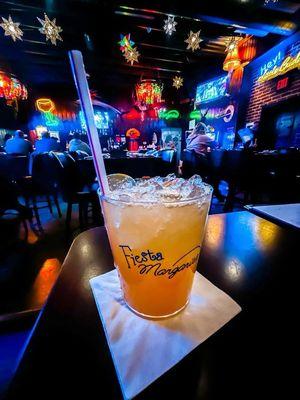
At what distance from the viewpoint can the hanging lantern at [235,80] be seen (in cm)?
584

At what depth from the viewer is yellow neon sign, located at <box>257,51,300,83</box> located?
4.18 m

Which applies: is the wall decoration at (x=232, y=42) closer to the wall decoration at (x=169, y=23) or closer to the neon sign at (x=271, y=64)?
the neon sign at (x=271, y=64)

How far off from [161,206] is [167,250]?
87 mm

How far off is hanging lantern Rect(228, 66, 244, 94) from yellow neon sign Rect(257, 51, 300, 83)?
0.84 m

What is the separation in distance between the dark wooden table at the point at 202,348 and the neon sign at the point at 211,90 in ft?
25.3

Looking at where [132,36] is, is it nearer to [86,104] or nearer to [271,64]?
[271,64]

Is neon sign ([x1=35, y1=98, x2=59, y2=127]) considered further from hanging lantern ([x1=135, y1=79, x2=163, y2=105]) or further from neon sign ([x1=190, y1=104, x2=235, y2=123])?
neon sign ([x1=190, y1=104, x2=235, y2=123])

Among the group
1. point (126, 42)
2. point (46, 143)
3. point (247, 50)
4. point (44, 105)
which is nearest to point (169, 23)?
point (126, 42)

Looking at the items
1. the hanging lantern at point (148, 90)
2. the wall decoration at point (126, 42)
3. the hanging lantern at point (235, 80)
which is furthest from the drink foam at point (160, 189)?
the hanging lantern at point (148, 90)

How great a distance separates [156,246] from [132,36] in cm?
650

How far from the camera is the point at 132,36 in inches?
205

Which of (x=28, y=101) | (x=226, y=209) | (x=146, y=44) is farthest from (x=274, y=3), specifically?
(x=28, y=101)

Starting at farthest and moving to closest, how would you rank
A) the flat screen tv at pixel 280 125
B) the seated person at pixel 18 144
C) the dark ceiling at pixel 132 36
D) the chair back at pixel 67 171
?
the seated person at pixel 18 144
the flat screen tv at pixel 280 125
the dark ceiling at pixel 132 36
the chair back at pixel 67 171

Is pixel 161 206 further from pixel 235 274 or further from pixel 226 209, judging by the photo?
pixel 226 209
